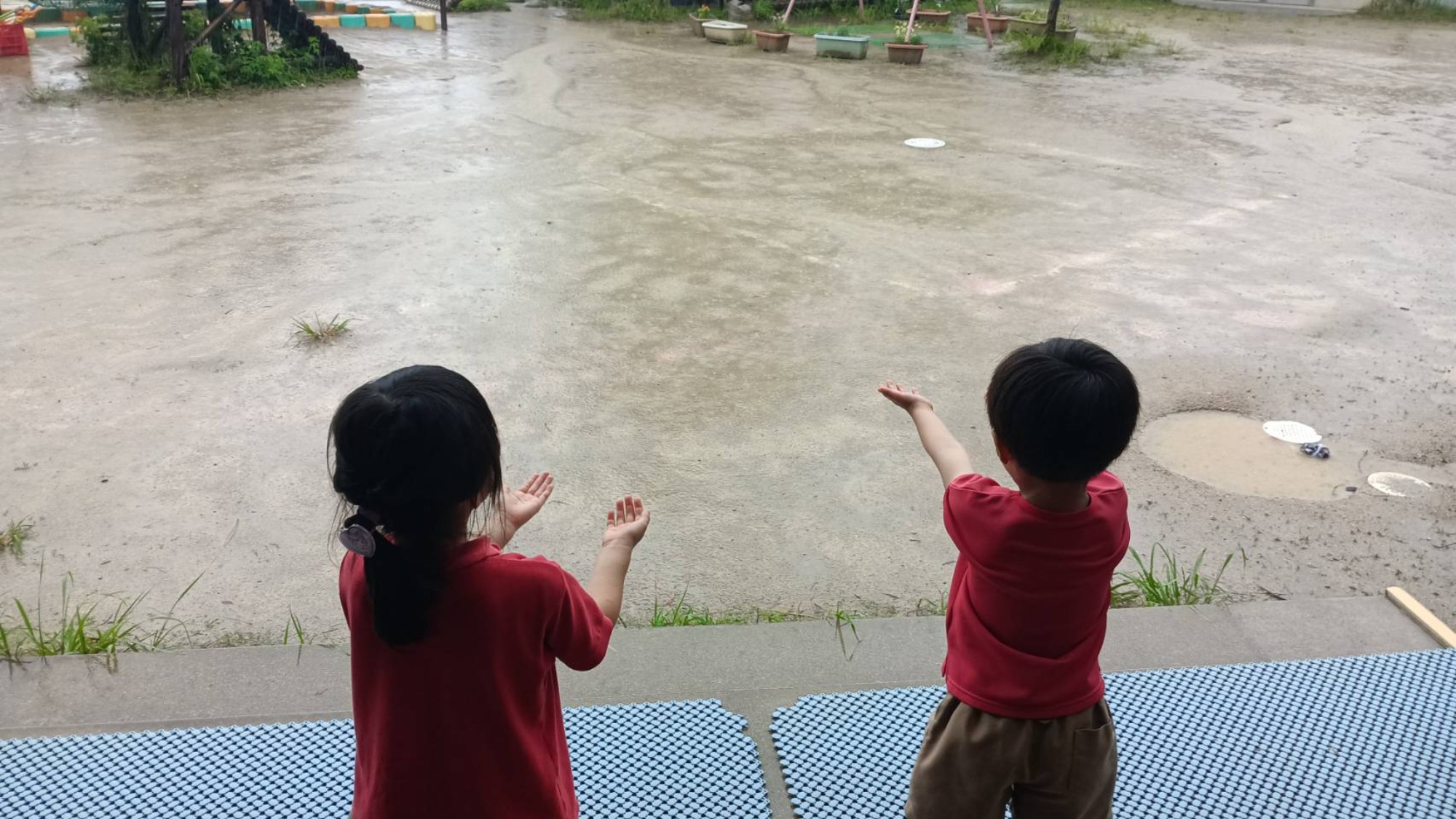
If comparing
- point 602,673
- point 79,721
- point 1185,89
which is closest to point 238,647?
point 79,721

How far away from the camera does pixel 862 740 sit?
241 cm

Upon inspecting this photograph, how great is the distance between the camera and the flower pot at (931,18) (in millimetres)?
16141

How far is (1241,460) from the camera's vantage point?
3.91m

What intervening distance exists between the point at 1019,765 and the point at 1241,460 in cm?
270

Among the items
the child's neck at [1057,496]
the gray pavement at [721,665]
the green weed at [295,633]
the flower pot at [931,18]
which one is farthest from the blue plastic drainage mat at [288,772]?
the flower pot at [931,18]

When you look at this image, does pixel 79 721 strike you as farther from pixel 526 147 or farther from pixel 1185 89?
pixel 1185 89

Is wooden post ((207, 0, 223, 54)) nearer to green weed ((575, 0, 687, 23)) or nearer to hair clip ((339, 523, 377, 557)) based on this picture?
green weed ((575, 0, 687, 23))

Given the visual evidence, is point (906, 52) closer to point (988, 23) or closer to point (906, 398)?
point (988, 23)

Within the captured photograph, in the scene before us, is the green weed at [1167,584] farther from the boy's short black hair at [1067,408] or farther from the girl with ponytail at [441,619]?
the girl with ponytail at [441,619]

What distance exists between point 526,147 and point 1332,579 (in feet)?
21.6

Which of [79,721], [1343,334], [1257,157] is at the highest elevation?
[1257,157]

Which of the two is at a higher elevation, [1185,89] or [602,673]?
[1185,89]

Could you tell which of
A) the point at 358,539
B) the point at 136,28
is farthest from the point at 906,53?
the point at 358,539

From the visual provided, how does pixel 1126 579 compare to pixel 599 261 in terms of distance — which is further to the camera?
pixel 599 261
